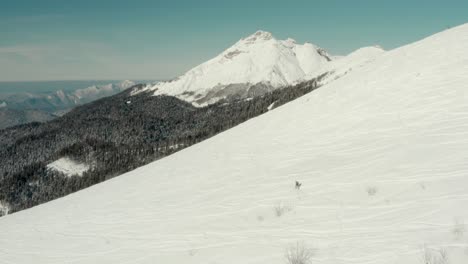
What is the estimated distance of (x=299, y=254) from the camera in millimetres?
5703

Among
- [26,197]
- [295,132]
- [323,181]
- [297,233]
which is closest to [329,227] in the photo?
[297,233]

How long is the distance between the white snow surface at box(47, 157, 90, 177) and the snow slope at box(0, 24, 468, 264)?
19217 centimetres

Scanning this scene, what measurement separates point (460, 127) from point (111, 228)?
37.2 ft

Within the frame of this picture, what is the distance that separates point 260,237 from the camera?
274 inches

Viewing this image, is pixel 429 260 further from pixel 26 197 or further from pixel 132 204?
pixel 26 197

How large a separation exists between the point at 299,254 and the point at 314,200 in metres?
2.64

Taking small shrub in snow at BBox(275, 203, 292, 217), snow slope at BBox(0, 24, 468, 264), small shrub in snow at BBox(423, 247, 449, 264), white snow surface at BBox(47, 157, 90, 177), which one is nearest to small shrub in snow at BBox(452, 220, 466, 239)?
snow slope at BBox(0, 24, 468, 264)

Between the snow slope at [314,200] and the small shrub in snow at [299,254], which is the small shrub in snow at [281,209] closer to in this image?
the snow slope at [314,200]

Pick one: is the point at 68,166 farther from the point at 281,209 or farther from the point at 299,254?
the point at 299,254

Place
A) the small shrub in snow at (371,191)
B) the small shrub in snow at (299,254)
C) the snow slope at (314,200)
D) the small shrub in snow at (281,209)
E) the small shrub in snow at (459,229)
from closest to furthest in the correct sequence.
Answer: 1. the small shrub in snow at (459,229)
2. the small shrub in snow at (299,254)
3. the snow slope at (314,200)
4. the small shrub in snow at (371,191)
5. the small shrub in snow at (281,209)

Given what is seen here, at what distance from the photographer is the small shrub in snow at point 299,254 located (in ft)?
18.0

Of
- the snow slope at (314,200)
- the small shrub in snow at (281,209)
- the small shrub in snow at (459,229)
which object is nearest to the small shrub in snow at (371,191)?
the snow slope at (314,200)

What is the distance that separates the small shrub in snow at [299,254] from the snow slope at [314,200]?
0.12 meters

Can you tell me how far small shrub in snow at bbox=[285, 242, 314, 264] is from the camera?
548 cm
